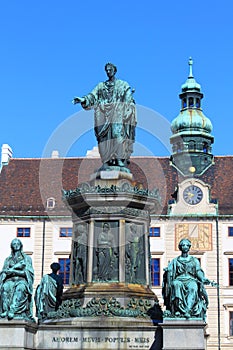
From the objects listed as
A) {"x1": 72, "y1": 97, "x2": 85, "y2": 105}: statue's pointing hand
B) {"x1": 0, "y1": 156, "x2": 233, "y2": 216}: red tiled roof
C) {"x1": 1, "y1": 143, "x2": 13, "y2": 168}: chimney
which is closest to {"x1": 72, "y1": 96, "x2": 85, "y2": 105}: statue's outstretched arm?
{"x1": 72, "y1": 97, "x2": 85, "y2": 105}: statue's pointing hand

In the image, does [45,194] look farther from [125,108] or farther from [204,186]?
[125,108]

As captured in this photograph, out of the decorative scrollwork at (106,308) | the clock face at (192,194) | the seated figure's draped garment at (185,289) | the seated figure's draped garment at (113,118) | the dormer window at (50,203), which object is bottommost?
the decorative scrollwork at (106,308)

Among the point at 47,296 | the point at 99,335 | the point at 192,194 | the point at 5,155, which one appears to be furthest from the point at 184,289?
the point at 5,155

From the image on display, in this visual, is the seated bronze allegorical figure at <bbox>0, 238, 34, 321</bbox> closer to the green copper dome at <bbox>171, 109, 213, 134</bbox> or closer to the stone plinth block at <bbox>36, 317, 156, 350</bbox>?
the stone plinth block at <bbox>36, 317, 156, 350</bbox>

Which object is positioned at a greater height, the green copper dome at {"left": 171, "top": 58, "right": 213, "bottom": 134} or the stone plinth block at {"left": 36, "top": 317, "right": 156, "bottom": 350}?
the green copper dome at {"left": 171, "top": 58, "right": 213, "bottom": 134}

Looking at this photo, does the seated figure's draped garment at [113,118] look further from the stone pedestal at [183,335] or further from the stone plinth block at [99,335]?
the stone pedestal at [183,335]

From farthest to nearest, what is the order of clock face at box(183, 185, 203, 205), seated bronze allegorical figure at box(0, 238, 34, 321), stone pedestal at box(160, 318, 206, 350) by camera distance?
clock face at box(183, 185, 203, 205) → seated bronze allegorical figure at box(0, 238, 34, 321) → stone pedestal at box(160, 318, 206, 350)

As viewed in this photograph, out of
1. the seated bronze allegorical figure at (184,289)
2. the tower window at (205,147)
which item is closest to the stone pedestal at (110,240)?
the seated bronze allegorical figure at (184,289)

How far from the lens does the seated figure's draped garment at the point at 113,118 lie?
18.3 meters

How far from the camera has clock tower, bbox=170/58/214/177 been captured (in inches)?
2354

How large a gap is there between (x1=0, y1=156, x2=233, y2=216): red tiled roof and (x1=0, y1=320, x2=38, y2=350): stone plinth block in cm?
3771

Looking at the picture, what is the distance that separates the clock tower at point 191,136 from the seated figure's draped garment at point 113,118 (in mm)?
39878

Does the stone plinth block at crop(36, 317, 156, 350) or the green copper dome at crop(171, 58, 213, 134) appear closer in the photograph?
the stone plinth block at crop(36, 317, 156, 350)

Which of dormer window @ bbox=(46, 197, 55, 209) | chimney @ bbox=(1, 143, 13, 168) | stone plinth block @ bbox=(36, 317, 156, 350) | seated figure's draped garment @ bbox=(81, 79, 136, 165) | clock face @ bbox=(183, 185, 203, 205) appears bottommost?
stone plinth block @ bbox=(36, 317, 156, 350)
